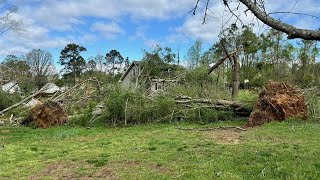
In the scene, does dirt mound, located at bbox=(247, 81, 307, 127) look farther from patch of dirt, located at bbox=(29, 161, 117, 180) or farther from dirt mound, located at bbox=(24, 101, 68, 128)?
dirt mound, located at bbox=(24, 101, 68, 128)

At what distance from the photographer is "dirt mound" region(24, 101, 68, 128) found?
53.0 feet

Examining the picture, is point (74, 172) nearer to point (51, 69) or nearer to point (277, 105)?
point (277, 105)

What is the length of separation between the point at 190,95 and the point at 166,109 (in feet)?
5.88

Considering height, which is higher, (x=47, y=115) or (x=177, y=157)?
(x=47, y=115)

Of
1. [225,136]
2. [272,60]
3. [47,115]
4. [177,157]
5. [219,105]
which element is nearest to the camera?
[177,157]

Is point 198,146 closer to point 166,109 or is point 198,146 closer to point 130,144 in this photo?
point 130,144

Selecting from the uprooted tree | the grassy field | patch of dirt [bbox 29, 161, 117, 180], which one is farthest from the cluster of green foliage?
the uprooted tree

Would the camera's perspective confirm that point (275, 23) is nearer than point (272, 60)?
Yes

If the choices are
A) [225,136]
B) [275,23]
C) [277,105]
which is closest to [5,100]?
[277,105]

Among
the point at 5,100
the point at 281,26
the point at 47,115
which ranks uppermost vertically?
the point at 281,26

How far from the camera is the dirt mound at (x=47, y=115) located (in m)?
16.2

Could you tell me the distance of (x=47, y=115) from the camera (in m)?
16.2

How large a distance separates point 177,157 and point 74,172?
204 centimetres

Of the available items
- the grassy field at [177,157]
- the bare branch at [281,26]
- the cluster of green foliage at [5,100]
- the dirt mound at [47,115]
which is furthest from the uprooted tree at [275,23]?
the cluster of green foliage at [5,100]
